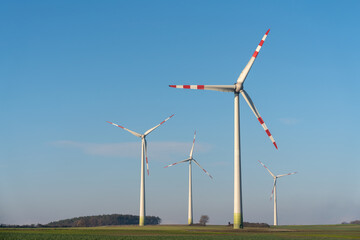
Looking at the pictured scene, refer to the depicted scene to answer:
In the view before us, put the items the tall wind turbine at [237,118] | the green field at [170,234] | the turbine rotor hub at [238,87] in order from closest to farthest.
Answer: the green field at [170,234], the tall wind turbine at [237,118], the turbine rotor hub at [238,87]

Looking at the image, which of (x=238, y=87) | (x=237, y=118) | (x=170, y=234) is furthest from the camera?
(x=238, y=87)

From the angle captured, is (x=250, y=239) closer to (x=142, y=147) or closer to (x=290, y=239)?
(x=290, y=239)

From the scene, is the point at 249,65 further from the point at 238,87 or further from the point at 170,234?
the point at 170,234

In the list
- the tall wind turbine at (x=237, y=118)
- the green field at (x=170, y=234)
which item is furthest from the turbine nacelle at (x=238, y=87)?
the green field at (x=170, y=234)

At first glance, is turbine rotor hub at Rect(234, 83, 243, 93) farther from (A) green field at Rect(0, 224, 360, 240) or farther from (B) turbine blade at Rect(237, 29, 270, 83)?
(A) green field at Rect(0, 224, 360, 240)

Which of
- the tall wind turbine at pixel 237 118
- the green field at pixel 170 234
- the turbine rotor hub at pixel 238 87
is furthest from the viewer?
the turbine rotor hub at pixel 238 87

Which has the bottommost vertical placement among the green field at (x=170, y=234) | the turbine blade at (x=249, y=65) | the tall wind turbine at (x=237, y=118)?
the green field at (x=170, y=234)

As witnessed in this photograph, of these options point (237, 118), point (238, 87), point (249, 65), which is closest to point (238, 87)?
point (238, 87)

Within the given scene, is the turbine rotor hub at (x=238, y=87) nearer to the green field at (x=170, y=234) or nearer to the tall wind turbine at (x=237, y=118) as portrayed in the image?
the tall wind turbine at (x=237, y=118)

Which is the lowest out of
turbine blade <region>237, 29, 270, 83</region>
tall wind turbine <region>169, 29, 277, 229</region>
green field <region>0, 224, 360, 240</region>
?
green field <region>0, 224, 360, 240</region>

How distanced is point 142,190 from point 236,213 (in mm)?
43098

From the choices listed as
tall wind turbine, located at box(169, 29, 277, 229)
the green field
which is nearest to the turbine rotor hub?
tall wind turbine, located at box(169, 29, 277, 229)

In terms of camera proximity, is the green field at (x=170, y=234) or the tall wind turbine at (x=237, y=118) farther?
the tall wind turbine at (x=237, y=118)

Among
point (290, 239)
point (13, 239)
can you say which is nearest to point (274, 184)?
point (290, 239)
